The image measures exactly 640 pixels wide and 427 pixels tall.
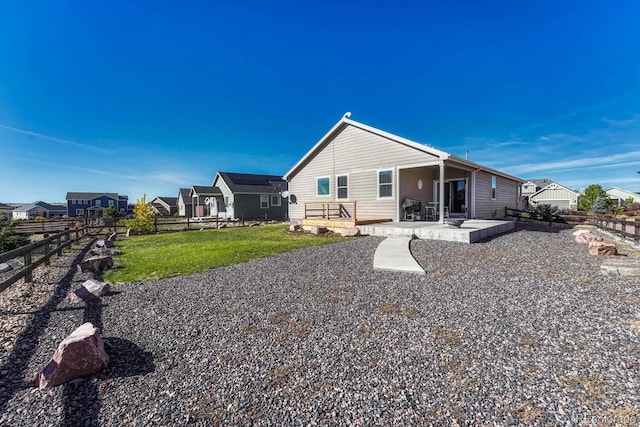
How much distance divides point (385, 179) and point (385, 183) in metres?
0.19

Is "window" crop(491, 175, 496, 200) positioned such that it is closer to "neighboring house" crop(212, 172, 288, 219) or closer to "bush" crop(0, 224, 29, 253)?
"neighboring house" crop(212, 172, 288, 219)

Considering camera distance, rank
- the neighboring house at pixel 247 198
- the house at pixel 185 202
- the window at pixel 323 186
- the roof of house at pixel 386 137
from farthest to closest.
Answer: the house at pixel 185 202 < the neighboring house at pixel 247 198 < the window at pixel 323 186 < the roof of house at pixel 386 137

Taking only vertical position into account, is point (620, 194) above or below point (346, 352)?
above

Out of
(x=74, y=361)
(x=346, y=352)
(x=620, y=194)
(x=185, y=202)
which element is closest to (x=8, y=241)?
(x=74, y=361)

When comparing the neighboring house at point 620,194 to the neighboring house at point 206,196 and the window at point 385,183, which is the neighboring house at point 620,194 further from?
the neighboring house at point 206,196

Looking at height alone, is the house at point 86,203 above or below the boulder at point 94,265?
above

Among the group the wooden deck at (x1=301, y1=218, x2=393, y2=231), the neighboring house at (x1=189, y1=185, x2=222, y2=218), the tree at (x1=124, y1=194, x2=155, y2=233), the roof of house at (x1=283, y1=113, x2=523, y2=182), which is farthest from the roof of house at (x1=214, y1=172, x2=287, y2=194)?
the wooden deck at (x1=301, y1=218, x2=393, y2=231)

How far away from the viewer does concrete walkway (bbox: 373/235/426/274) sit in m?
5.63

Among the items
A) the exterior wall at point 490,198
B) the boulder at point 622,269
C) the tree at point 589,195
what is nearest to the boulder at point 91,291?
the boulder at point 622,269

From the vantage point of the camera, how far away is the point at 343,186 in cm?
1428

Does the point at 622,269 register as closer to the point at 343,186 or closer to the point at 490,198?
the point at 343,186

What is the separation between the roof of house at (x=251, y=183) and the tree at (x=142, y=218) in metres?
10.0

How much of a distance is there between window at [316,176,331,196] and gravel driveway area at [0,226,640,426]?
1009cm

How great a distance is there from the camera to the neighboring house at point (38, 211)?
195ft
